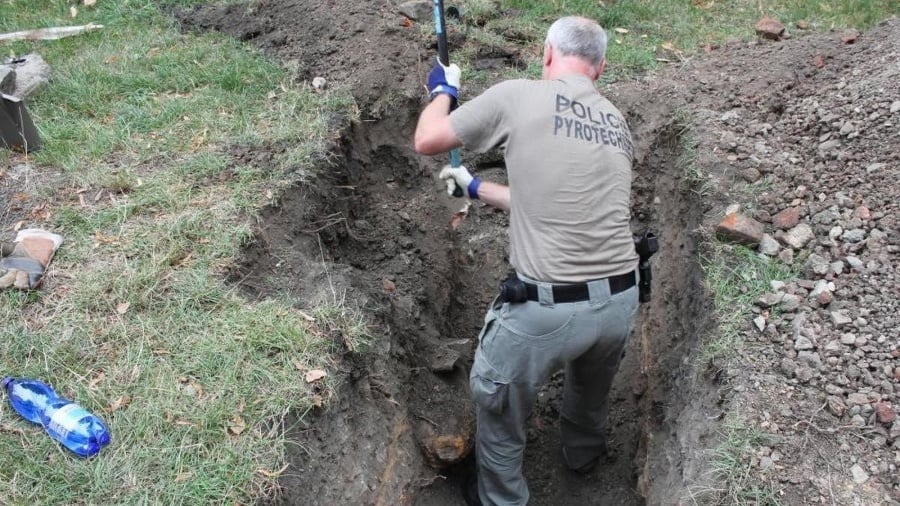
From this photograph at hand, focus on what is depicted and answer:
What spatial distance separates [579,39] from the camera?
332cm

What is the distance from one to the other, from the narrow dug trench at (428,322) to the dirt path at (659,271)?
1 cm

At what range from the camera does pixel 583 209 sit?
317 centimetres

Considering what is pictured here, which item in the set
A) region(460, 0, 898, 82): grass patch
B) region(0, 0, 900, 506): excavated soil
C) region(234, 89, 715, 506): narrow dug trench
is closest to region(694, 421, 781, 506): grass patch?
region(0, 0, 900, 506): excavated soil

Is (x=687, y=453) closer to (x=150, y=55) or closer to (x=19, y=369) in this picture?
(x=19, y=369)

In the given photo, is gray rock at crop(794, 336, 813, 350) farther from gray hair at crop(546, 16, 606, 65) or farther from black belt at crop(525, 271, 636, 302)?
gray hair at crop(546, 16, 606, 65)

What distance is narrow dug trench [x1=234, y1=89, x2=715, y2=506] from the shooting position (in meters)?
3.38

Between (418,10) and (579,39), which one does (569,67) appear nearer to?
(579,39)

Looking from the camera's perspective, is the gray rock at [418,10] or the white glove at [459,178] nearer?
the white glove at [459,178]

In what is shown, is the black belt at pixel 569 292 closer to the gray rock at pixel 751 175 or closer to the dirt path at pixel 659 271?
the dirt path at pixel 659 271

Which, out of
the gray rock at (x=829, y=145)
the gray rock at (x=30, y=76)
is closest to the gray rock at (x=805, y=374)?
the gray rock at (x=829, y=145)

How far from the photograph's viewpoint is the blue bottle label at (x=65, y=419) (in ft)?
9.79

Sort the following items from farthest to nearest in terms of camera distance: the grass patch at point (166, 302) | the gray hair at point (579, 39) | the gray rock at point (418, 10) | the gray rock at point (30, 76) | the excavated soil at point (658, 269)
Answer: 1. the gray rock at point (418, 10)
2. the gray rock at point (30, 76)
3. the gray hair at point (579, 39)
4. the excavated soil at point (658, 269)
5. the grass patch at point (166, 302)

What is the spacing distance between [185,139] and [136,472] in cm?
254

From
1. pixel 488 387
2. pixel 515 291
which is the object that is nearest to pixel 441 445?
pixel 488 387
